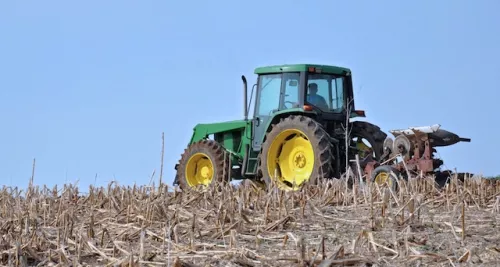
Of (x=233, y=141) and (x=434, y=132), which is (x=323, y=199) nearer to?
(x=434, y=132)

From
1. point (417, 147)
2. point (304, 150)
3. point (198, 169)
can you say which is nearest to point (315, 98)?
point (304, 150)

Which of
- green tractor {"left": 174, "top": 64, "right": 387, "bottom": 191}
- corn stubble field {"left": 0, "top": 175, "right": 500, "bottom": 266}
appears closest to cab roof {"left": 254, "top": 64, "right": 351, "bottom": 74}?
green tractor {"left": 174, "top": 64, "right": 387, "bottom": 191}

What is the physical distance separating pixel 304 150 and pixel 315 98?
0.87 metres

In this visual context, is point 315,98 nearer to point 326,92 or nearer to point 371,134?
point 326,92

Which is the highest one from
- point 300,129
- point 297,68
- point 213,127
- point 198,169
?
point 297,68

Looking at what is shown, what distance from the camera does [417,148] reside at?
468 inches

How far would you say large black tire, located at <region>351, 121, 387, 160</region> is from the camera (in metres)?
→ 12.4

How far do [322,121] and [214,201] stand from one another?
220 inches

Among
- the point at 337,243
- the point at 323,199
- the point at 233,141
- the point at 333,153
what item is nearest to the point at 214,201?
the point at 323,199

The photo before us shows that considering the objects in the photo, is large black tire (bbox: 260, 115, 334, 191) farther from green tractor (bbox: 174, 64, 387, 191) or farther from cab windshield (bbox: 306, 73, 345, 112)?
cab windshield (bbox: 306, 73, 345, 112)

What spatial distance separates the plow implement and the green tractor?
30 cm

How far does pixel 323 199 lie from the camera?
7293 millimetres

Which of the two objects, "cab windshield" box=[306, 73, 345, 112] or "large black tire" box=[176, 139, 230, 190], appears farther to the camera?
"large black tire" box=[176, 139, 230, 190]

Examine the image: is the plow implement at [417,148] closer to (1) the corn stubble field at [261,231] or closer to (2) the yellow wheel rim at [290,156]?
(2) the yellow wheel rim at [290,156]
